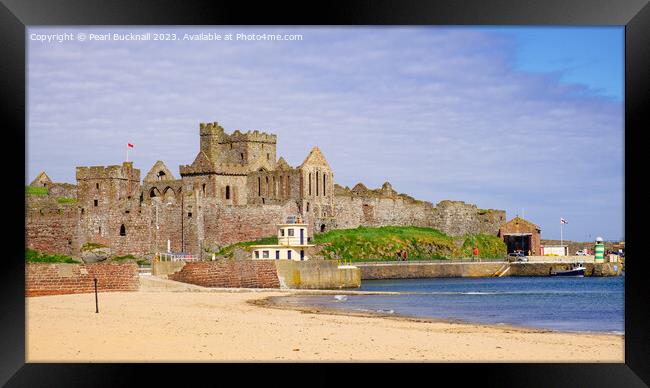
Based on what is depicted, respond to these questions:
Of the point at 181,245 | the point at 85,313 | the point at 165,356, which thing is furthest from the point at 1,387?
the point at 181,245

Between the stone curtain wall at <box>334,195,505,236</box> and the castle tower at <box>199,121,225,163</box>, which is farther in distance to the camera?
the stone curtain wall at <box>334,195,505,236</box>

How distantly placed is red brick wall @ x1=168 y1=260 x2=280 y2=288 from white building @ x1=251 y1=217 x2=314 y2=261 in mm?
2504

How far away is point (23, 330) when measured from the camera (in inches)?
523

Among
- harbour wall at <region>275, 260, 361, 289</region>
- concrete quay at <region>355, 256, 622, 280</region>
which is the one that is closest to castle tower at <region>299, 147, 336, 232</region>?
concrete quay at <region>355, 256, 622, 280</region>

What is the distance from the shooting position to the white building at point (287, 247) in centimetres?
4388

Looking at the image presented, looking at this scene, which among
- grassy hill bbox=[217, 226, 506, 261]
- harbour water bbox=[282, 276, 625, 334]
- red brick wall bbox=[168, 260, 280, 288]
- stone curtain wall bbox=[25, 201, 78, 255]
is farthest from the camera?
grassy hill bbox=[217, 226, 506, 261]

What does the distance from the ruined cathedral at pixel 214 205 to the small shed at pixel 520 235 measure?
1.80m

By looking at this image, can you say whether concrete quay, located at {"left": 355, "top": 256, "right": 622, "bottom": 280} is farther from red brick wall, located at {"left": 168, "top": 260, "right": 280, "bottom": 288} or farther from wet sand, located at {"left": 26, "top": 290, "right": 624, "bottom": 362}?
wet sand, located at {"left": 26, "top": 290, "right": 624, "bottom": 362}

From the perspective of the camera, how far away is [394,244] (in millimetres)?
63438

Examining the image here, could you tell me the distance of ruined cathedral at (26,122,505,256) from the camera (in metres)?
48.1

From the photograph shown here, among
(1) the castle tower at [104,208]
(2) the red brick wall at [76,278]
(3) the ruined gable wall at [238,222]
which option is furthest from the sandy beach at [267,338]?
(3) the ruined gable wall at [238,222]

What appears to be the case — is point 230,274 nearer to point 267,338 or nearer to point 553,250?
point 267,338

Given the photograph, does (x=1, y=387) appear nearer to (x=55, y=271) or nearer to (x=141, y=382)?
(x=141, y=382)
